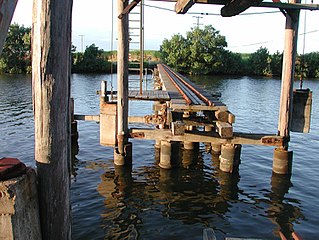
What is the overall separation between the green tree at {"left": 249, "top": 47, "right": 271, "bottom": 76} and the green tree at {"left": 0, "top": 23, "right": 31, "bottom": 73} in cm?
4876

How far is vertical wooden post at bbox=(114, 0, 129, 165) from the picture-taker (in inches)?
382

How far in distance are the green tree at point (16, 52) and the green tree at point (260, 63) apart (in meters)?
48.8

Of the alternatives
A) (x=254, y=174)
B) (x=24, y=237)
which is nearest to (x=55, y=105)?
(x=24, y=237)

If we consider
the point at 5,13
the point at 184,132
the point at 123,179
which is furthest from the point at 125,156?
the point at 5,13

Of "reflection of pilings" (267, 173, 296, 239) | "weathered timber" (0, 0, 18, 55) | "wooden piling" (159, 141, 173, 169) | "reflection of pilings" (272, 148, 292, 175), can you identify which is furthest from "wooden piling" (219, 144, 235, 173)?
"weathered timber" (0, 0, 18, 55)

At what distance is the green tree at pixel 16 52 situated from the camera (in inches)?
2574

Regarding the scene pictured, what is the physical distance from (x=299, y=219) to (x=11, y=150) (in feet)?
35.8

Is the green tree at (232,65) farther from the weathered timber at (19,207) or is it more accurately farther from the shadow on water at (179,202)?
the weathered timber at (19,207)

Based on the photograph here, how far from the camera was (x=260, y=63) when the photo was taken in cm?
7900

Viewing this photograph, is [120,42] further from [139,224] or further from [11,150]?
[11,150]

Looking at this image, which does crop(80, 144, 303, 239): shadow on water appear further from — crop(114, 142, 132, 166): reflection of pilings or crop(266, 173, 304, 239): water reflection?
crop(114, 142, 132, 166): reflection of pilings

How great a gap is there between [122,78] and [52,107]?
22.2 feet

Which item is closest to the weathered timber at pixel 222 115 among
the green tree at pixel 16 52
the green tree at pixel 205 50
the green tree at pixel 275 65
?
the green tree at pixel 16 52

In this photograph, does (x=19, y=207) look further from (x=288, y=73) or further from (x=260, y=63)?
(x=260, y=63)
